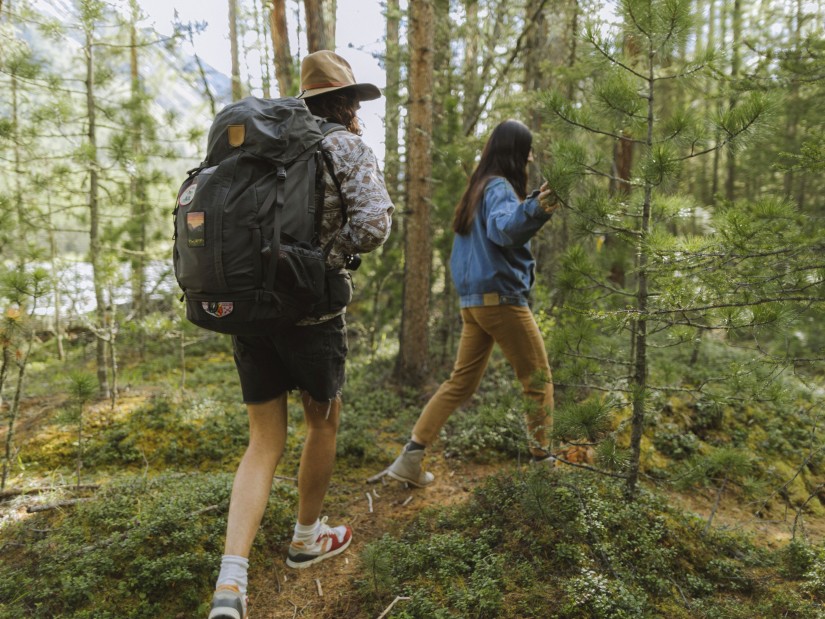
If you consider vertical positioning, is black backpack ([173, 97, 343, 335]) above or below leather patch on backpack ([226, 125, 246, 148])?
below

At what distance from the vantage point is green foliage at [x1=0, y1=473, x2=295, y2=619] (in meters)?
2.21

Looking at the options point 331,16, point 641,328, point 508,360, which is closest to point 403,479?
point 508,360

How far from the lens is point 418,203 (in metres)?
5.41

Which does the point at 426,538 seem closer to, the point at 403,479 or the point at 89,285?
the point at 403,479

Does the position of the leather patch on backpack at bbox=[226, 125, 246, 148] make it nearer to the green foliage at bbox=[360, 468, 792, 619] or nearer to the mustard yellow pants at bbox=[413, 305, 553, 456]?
the mustard yellow pants at bbox=[413, 305, 553, 456]

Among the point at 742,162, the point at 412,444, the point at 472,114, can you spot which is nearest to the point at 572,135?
the point at 412,444

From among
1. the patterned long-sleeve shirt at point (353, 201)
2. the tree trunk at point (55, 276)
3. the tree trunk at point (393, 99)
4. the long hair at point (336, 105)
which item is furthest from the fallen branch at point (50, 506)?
the tree trunk at point (393, 99)

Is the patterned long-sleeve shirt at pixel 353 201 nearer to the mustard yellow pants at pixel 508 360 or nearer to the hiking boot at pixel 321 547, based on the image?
the mustard yellow pants at pixel 508 360

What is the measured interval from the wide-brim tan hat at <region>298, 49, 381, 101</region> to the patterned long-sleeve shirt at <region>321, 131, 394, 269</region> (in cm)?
35

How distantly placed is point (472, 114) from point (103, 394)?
606 cm

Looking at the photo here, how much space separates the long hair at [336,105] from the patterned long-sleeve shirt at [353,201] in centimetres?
29

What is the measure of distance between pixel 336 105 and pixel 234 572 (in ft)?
7.15

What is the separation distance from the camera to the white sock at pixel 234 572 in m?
1.94

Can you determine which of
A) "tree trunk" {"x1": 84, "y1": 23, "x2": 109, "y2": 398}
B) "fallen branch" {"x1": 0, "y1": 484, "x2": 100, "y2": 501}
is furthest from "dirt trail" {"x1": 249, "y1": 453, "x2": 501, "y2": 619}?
"tree trunk" {"x1": 84, "y1": 23, "x2": 109, "y2": 398}
